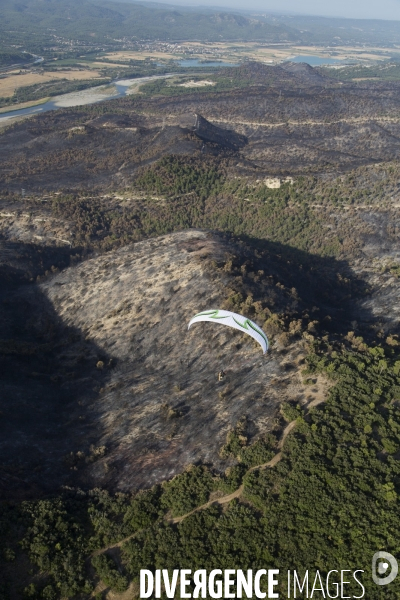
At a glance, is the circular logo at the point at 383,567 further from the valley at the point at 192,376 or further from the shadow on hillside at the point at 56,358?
the shadow on hillside at the point at 56,358

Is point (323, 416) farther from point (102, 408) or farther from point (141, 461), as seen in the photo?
point (102, 408)

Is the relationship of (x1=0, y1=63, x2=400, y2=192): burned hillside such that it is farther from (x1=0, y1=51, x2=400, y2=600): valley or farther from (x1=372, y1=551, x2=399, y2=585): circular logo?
(x1=372, y1=551, x2=399, y2=585): circular logo

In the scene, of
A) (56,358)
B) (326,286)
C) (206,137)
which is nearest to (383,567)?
(56,358)

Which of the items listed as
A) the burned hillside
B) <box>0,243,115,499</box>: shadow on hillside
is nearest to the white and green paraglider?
<box>0,243,115,499</box>: shadow on hillside

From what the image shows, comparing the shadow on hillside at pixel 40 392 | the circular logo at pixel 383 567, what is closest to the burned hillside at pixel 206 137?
the shadow on hillside at pixel 40 392

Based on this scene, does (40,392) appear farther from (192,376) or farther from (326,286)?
(326,286)

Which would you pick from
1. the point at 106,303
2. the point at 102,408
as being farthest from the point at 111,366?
the point at 106,303
